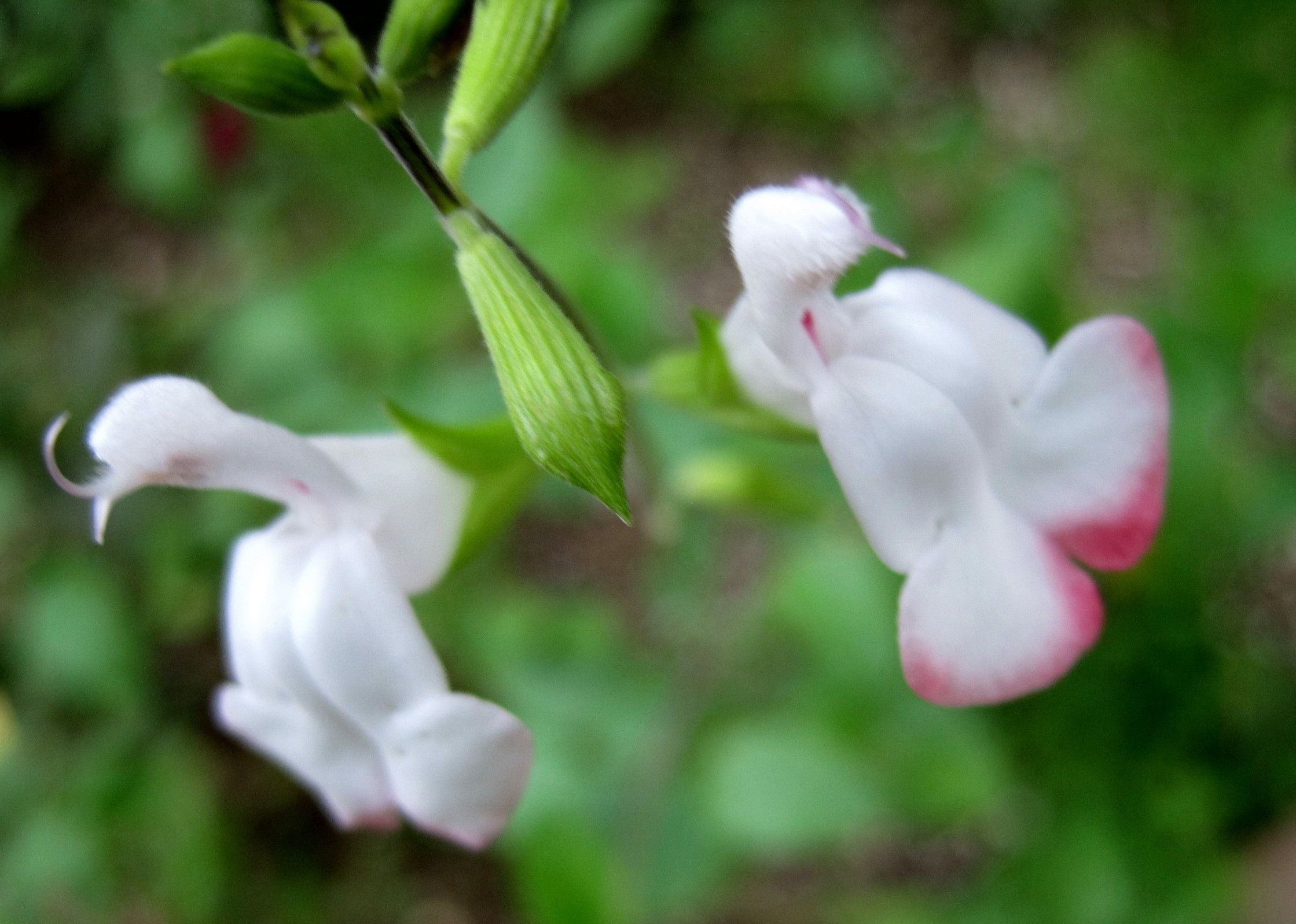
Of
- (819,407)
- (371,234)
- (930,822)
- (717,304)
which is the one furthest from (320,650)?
(717,304)

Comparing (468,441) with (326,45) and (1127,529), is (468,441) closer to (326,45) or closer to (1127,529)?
(326,45)

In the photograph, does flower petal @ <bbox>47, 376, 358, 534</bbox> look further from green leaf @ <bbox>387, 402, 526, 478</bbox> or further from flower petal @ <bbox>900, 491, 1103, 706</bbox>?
flower petal @ <bbox>900, 491, 1103, 706</bbox>

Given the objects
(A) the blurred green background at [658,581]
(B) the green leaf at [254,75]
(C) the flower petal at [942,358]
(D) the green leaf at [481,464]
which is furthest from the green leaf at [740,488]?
(B) the green leaf at [254,75]

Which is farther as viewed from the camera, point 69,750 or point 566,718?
point 69,750

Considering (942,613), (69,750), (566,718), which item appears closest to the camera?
(942,613)

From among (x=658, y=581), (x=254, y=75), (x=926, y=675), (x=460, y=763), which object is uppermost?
(x=254, y=75)

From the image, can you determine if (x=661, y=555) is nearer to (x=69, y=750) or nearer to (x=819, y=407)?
(x=69, y=750)

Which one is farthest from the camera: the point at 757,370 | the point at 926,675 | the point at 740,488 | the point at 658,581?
the point at 658,581

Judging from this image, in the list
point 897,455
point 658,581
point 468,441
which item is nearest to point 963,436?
point 897,455
